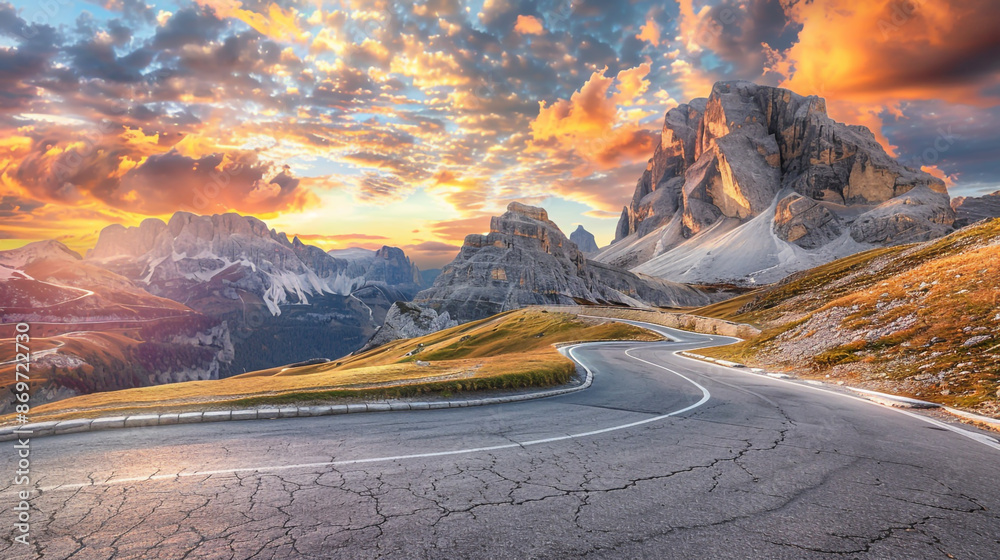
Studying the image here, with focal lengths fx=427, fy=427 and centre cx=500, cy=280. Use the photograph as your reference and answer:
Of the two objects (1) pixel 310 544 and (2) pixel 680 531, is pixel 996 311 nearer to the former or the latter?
(2) pixel 680 531

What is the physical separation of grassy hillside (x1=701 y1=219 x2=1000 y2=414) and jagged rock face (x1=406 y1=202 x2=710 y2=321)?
393 feet

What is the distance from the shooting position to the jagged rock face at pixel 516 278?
152875 millimetres

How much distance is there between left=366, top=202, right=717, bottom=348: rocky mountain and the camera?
475 ft

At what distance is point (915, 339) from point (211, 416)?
1126 inches

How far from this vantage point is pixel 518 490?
6492 millimetres

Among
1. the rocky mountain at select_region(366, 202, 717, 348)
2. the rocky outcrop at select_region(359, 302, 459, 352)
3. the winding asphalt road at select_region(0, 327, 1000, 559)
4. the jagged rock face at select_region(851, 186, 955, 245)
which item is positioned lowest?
the rocky outcrop at select_region(359, 302, 459, 352)

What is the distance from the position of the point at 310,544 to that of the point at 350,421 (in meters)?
7.28

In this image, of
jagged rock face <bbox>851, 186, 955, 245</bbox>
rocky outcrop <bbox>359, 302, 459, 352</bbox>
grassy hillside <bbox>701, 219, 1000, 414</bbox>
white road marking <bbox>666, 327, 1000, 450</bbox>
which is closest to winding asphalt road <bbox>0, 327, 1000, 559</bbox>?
white road marking <bbox>666, 327, 1000, 450</bbox>

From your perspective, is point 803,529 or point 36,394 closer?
point 803,529

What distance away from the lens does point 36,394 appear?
117938 mm

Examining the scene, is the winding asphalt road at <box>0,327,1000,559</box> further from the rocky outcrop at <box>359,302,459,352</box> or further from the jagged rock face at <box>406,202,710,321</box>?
the jagged rock face at <box>406,202,710,321</box>

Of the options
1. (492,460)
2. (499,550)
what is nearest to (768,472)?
(492,460)

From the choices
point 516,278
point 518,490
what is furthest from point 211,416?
point 516,278

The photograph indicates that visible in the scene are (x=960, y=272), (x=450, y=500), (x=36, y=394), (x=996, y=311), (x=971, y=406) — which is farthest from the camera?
(x=36, y=394)
